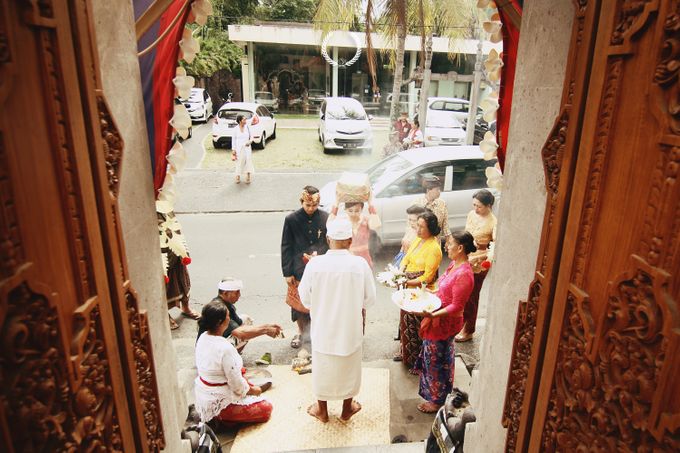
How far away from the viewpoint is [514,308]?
2.34 m

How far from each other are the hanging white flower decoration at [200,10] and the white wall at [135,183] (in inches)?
19.3

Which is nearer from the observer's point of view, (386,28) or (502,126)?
(502,126)

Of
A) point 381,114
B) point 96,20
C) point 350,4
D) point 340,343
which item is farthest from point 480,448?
point 381,114

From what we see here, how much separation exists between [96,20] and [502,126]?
211 centimetres

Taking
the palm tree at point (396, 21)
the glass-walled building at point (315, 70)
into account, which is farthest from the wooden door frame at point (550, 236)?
the glass-walled building at point (315, 70)

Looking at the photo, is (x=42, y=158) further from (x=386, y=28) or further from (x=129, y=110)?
Result: (x=386, y=28)

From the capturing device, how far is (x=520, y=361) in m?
2.07

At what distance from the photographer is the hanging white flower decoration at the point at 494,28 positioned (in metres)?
2.50

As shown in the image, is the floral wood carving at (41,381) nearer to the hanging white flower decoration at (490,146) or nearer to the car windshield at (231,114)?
the hanging white flower decoration at (490,146)

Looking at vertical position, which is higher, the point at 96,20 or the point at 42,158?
the point at 96,20

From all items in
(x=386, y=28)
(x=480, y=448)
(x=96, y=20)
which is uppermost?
(x=386, y=28)

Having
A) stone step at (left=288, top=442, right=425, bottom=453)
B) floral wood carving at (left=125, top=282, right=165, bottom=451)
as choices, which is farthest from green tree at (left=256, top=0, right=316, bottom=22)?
floral wood carving at (left=125, top=282, right=165, bottom=451)

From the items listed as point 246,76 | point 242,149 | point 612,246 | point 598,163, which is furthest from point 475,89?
point 246,76

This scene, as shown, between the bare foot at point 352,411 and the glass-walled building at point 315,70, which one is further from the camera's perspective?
the glass-walled building at point 315,70
